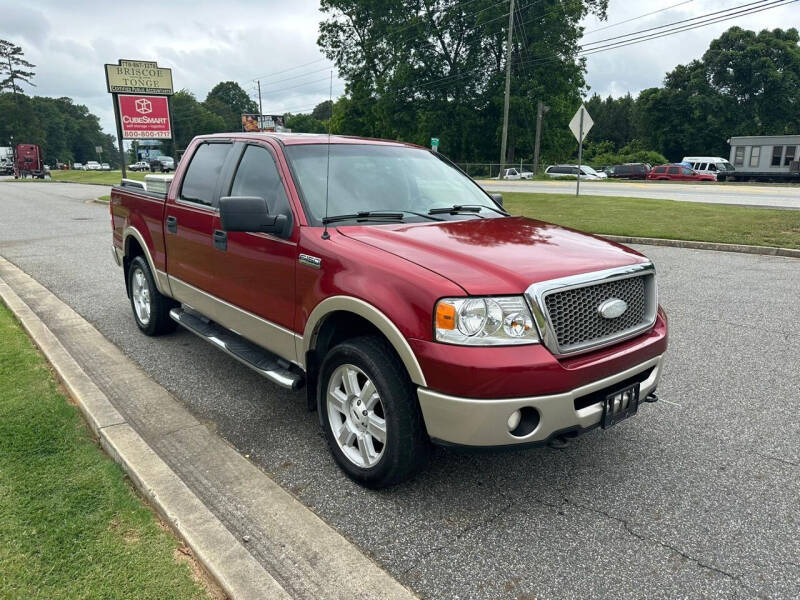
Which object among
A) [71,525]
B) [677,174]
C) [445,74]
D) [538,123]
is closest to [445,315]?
[71,525]

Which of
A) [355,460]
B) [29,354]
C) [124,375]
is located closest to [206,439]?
[355,460]

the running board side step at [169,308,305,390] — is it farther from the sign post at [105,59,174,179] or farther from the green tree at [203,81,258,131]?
the green tree at [203,81,258,131]

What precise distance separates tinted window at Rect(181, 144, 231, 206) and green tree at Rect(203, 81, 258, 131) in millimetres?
124246

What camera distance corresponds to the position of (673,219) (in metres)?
14.3

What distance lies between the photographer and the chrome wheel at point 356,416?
118 inches

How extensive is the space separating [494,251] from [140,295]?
4.13m

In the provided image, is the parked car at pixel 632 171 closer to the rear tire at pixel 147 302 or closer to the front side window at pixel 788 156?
the front side window at pixel 788 156

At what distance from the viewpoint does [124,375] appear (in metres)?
4.68

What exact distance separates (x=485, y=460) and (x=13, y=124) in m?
111

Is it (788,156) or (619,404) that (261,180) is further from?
(788,156)

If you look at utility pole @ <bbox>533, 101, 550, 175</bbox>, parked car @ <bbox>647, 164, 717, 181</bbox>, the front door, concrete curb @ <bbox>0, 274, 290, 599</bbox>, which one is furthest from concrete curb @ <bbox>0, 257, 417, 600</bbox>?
utility pole @ <bbox>533, 101, 550, 175</bbox>

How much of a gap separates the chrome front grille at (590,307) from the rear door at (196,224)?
248 centimetres

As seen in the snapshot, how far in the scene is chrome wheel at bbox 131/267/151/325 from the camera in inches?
224

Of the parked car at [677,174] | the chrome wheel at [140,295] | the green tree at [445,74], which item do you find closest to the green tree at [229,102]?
the green tree at [445,74]
